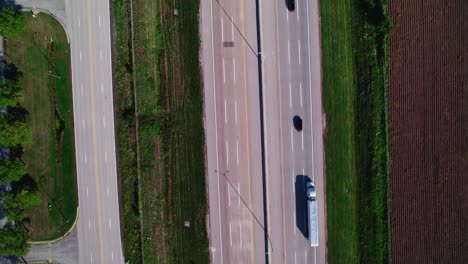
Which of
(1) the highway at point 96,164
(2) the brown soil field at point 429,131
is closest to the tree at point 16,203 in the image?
(1) the highway at point 96,164

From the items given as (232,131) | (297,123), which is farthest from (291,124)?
(232,131)

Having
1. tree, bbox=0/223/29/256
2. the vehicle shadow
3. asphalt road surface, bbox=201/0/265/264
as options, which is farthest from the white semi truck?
tree, bbox=0/223/29/256

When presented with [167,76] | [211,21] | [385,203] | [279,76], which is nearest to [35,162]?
[167,76]

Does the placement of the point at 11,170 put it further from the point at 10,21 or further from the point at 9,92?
the point at 10,21

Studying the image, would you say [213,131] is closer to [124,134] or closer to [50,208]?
[124,134]

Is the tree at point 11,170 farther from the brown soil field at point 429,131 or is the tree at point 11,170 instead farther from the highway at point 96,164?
the brown soil field at point 429,131

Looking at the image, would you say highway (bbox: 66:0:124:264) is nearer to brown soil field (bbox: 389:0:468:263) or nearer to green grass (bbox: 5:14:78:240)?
green grass (bbox: 5:14:78:240)
